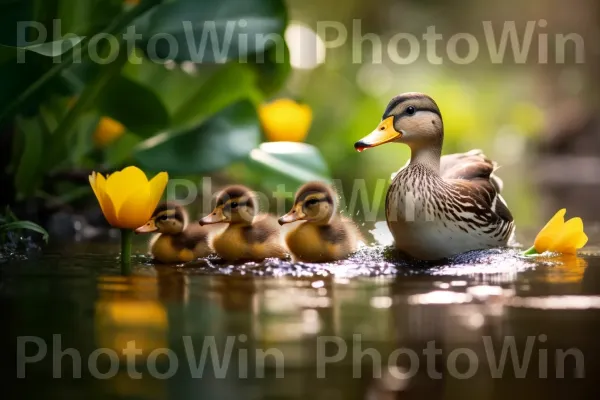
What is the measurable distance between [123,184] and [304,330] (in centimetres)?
93

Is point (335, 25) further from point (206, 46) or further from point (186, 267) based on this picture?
point (186, 267)

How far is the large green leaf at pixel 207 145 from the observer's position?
3.42m

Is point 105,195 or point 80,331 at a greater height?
point 105,195

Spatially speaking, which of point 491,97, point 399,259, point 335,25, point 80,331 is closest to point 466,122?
point 335,25

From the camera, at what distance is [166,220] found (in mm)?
2885

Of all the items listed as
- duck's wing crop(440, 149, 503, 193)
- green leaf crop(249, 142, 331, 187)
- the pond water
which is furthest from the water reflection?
green leaf crop(249, 142, 331, 187)

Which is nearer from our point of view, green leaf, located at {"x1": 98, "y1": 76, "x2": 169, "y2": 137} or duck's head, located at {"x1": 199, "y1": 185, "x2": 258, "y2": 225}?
duck's head, located at {"x1": 199, "y1": 185, "x2": 258, "y2": 225}

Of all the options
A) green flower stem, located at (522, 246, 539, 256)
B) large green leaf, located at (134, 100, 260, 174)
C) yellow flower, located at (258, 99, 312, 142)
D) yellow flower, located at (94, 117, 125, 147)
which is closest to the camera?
green flower stem, located at (522, 246, 539, 256)

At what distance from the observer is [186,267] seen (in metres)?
2.86

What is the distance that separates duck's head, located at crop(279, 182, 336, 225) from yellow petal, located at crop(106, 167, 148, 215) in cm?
41

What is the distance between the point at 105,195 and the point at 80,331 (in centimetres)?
82

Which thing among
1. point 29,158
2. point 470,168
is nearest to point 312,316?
point 470,168

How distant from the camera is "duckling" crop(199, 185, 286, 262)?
Answer: 2.87 meters

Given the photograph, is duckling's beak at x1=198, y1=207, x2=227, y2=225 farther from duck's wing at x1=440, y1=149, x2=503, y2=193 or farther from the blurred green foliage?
duck's wing at x1=440, y1=149, x2=503, y2=193
